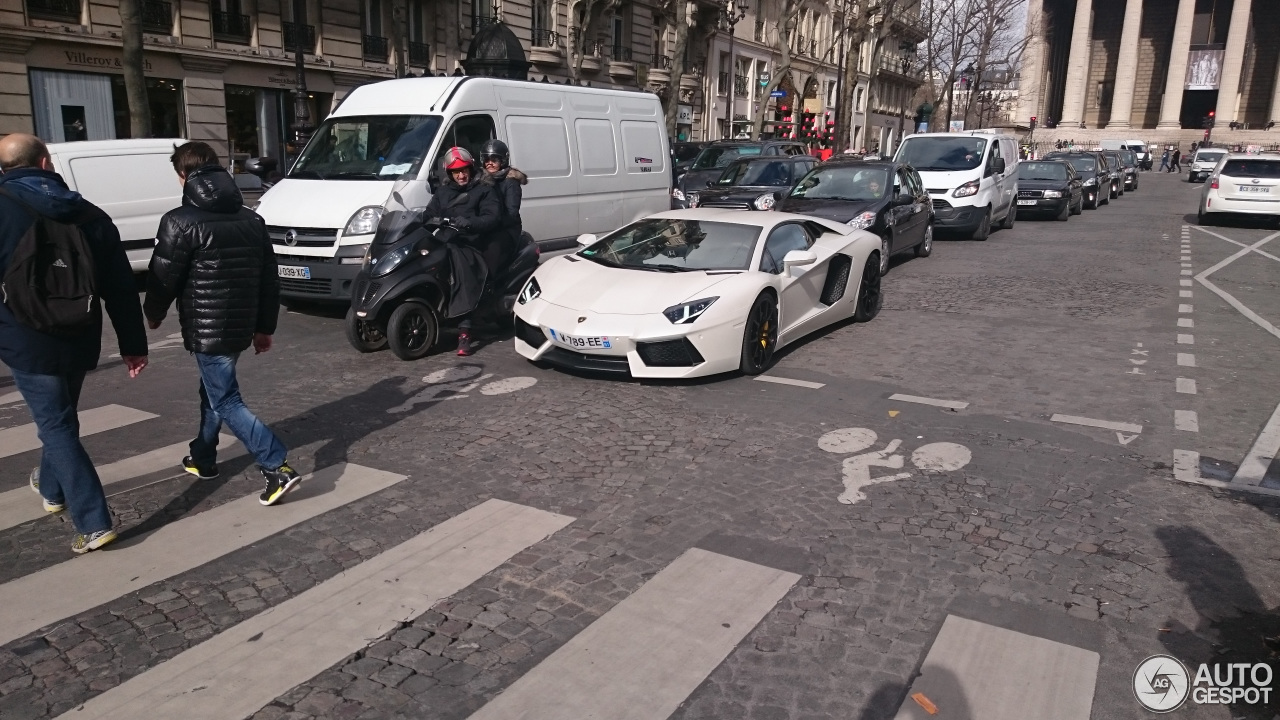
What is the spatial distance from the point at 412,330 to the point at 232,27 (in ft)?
65.4

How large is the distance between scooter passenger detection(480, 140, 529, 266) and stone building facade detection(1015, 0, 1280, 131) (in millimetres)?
83518

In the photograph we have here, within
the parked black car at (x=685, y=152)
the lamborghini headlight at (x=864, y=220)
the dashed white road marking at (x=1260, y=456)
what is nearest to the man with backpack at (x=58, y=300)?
the dashed white road marking at (x=1260, y=456)

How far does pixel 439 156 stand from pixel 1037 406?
262 inches

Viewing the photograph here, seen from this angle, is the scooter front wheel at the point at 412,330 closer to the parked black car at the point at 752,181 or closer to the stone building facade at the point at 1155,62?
the parked black car at the point at 752,181

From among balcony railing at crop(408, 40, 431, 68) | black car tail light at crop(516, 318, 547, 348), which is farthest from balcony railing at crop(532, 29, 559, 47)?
black car tail light at crop(516, 318, 547, 348)

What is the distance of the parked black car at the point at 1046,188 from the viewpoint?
24219mm

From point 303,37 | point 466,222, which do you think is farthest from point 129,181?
point 303,37

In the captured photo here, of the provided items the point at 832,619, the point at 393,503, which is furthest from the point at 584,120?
the point at 832,619

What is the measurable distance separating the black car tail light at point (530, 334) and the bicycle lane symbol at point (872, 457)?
252cm

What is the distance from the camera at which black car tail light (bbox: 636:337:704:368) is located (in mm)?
7344

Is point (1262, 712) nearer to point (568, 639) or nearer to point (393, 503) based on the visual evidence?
point (568, 639)

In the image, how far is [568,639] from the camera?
3781 millimetres

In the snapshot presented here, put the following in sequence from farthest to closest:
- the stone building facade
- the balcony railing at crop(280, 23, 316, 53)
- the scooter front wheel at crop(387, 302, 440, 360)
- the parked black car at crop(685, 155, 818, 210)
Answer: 1. the stone building facade
2. the balcony railing at crop(280, 23, 316, 53)
3. the parked black car at crop(685, 155, 818, 210)
4. the scooter front wheel at crop(387, 302, 440, 360)

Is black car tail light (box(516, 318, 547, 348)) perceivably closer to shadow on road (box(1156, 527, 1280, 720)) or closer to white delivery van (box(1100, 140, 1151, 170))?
shadow on road (box(1156, 527, 1280, 720))
